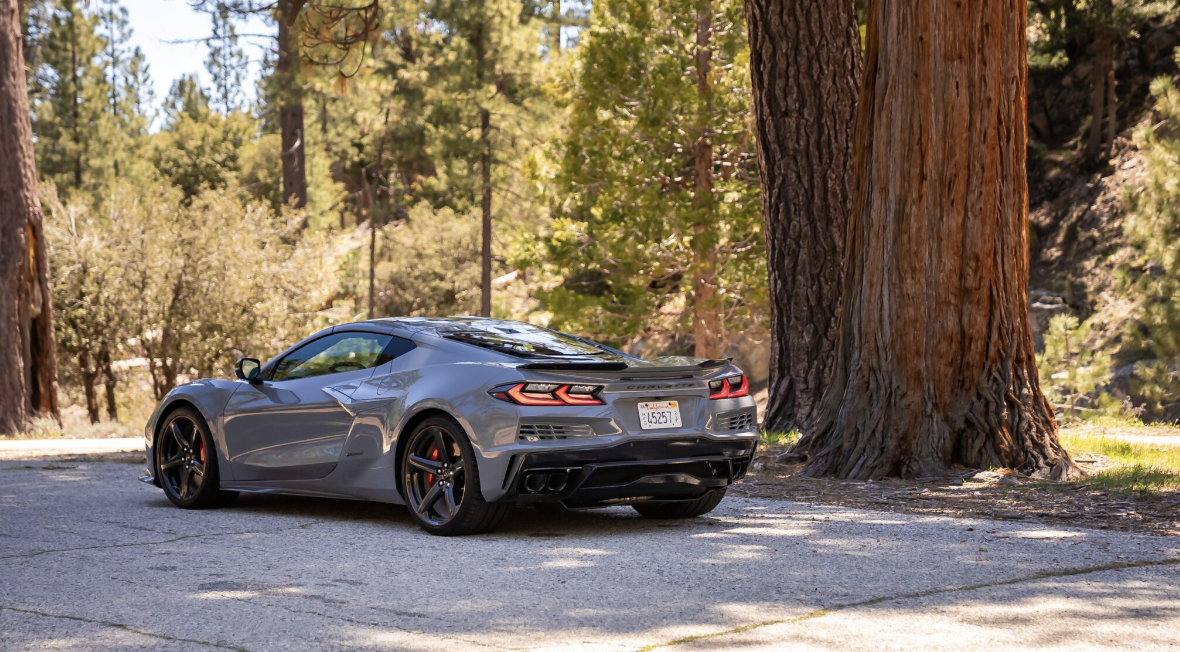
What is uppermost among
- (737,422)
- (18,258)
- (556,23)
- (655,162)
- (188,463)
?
(556,23)

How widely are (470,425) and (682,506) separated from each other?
1.74 meters

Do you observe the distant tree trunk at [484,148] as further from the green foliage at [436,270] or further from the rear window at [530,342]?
the rear window at [530,342]

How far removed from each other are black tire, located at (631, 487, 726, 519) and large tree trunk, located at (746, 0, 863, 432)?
4781mm

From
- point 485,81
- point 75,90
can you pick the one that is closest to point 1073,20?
point 485,81

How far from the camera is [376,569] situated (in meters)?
5.90

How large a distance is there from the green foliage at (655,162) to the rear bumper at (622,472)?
17.8 metres

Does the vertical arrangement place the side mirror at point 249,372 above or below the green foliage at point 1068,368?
above

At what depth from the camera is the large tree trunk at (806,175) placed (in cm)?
1232

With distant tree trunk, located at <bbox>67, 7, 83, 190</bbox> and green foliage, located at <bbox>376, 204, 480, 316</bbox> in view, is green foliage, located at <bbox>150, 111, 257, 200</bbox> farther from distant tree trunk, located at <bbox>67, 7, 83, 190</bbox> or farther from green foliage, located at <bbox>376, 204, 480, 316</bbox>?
green foliage, located at <bbox>376, 204, 480, 316</bbox>

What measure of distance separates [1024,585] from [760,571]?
1.19m

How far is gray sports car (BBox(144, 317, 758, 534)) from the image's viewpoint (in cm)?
666

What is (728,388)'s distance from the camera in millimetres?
7398

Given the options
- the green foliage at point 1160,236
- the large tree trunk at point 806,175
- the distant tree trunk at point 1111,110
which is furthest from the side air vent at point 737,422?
the distant tree trunk at point 1111,110

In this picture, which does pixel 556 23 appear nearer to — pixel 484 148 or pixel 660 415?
pixel 484 148
